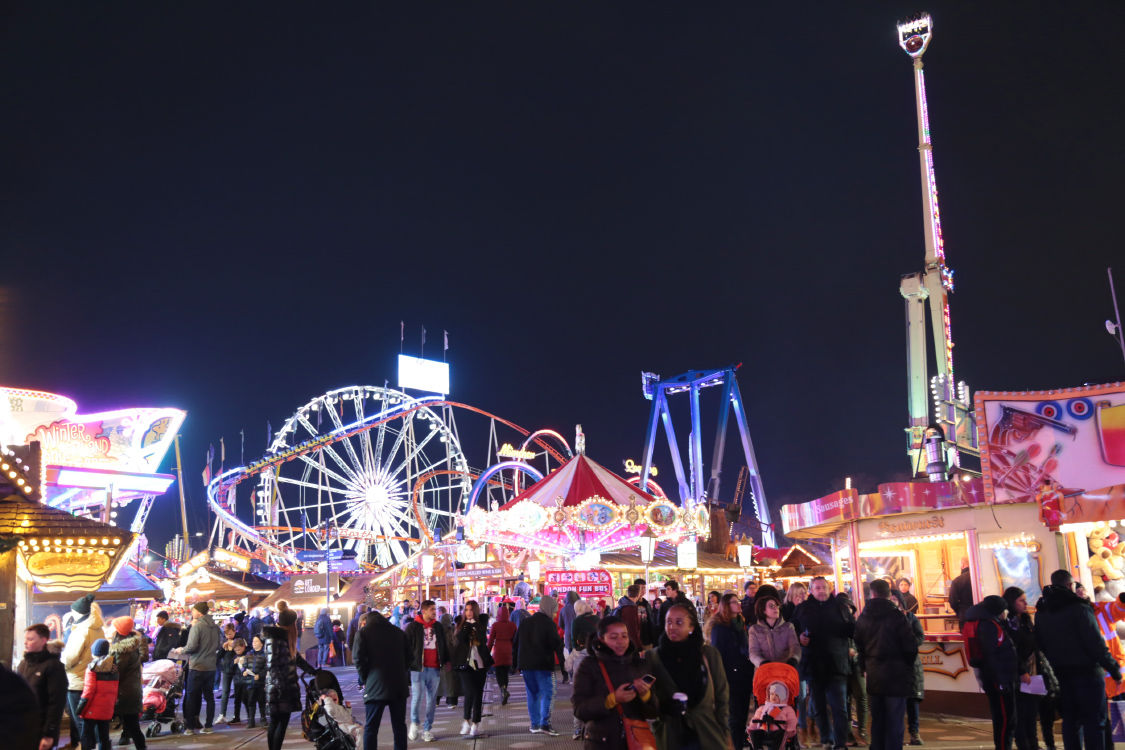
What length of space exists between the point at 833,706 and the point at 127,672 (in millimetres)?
6452

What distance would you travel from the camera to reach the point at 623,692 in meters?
4.14

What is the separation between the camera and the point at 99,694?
25.8 ft

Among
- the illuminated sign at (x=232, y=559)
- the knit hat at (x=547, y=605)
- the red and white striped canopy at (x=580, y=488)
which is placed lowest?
the knit hat at (x=547, y=605)

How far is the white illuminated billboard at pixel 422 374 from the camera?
4909 cm

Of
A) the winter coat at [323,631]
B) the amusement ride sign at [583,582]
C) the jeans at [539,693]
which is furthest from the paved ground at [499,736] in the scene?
the winter coat at [323,631]

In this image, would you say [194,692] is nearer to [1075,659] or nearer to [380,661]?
[380,661]

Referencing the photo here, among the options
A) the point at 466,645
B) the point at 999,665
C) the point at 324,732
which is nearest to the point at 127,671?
the point at 324,732

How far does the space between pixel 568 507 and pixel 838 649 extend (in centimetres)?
1398

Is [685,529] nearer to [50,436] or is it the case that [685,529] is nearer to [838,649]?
[838,649]

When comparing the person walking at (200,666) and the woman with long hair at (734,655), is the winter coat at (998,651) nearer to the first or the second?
the woman with long hair at (734,655)

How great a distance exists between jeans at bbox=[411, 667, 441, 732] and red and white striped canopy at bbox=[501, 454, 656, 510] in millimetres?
12140

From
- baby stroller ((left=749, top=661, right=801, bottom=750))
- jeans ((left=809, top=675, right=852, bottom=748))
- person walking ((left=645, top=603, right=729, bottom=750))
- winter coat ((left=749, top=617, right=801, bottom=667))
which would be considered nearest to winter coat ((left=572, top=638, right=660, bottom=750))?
person walking ((left=645, top=603, right=729, bottom=750))

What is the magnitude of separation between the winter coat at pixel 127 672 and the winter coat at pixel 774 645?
19.0 feet

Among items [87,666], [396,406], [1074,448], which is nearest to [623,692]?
[87,666]
